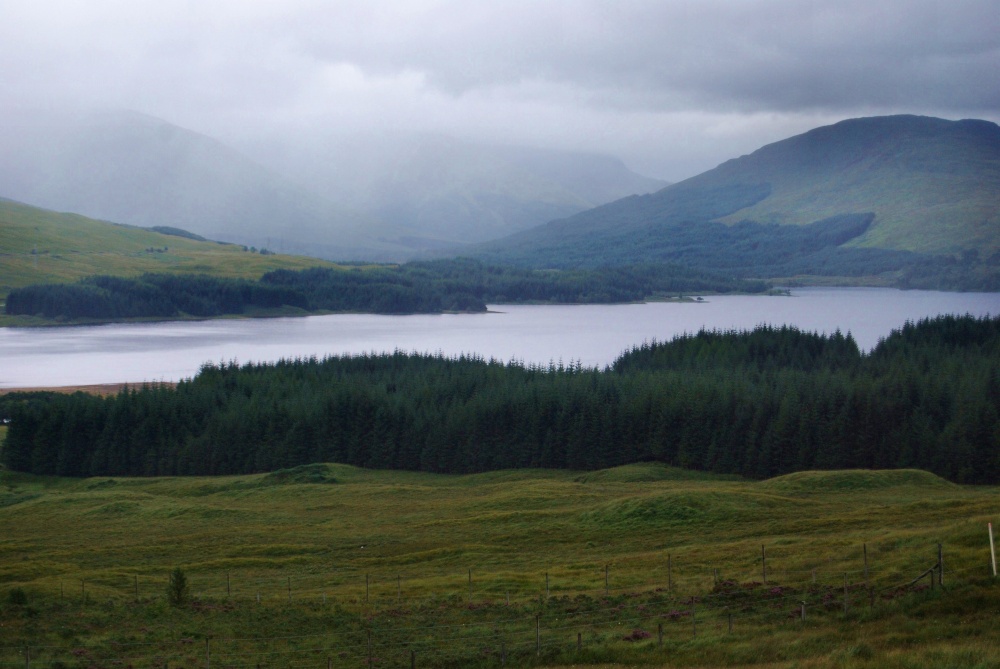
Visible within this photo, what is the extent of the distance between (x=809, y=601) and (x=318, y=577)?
24.4 m

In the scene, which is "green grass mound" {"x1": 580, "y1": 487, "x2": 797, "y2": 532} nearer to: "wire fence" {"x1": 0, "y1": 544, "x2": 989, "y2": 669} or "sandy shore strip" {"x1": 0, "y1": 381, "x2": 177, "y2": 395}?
"wire fence" {"x1": 0, "y1": 544, "x2": 989, "y2": 669}

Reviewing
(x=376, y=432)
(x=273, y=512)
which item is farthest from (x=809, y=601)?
(x=376, y=432)

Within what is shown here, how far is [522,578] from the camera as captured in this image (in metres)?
43.6

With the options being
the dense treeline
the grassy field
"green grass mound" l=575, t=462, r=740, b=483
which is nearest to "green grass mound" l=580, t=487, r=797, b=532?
the grassy field

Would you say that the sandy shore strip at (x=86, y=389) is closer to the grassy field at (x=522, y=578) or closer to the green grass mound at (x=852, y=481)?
the grassy field at (x=522, y=578)

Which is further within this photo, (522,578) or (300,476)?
(300,476)

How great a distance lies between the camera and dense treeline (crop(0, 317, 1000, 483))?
87125mm

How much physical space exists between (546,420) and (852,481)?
37.1 meters

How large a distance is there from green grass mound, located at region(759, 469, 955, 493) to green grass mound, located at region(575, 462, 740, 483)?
503 inches

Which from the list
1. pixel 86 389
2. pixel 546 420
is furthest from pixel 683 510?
pixel 86 389

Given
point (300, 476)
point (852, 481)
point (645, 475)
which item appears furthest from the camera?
point (300, 476)

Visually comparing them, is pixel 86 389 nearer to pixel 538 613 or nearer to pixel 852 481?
pixel 852 481

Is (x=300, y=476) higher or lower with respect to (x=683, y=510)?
lower

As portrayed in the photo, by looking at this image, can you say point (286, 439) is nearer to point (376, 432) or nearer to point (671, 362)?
point (376, 432)
